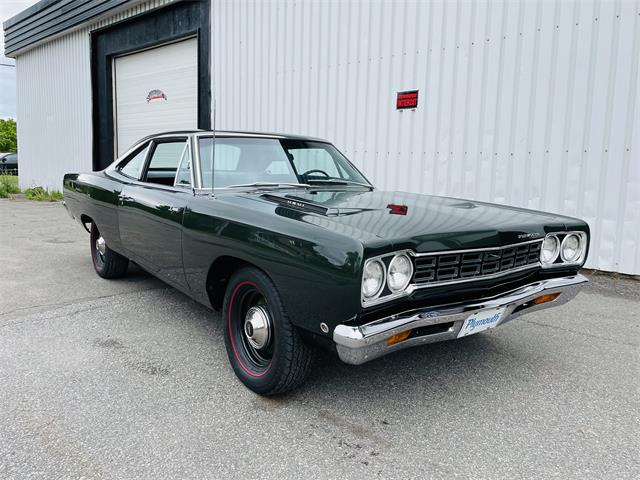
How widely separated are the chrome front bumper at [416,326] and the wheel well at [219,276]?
3.04ft

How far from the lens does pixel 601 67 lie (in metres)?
5.23

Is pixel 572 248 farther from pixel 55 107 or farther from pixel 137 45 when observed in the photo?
pixel 55 107

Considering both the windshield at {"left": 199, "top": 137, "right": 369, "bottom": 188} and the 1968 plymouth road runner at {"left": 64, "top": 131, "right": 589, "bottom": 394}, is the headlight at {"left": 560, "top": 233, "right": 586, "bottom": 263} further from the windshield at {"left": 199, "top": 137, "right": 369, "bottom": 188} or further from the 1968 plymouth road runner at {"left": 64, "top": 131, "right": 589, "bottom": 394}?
the windshield at {"left": 199, "top": 137, "right": 369, "bottom": 188}

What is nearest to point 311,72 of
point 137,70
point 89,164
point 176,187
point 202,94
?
point 202,94

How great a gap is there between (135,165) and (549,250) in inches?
130

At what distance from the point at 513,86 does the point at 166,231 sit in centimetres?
433

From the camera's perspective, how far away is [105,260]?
490cm

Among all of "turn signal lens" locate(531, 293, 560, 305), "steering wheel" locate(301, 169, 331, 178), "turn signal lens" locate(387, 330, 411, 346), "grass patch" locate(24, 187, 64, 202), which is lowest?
"grass patch" locate(24, 187, 64, 202)

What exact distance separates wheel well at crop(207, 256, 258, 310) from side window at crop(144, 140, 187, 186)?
1.07 meters

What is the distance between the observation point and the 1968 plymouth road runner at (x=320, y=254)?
2174mm

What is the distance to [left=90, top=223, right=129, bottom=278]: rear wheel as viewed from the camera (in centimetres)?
484

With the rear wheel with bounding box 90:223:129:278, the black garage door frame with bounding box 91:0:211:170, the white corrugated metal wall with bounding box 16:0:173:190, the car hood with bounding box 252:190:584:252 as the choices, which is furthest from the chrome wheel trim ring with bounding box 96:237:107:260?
the white corrugated metal wall with bounding box 16:0:173:190

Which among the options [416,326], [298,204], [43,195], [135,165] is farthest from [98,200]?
[43,195]

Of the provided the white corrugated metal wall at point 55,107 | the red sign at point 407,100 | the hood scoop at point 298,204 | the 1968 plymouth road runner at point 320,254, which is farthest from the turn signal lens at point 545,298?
the white corrugated metal wall at point 55,107
